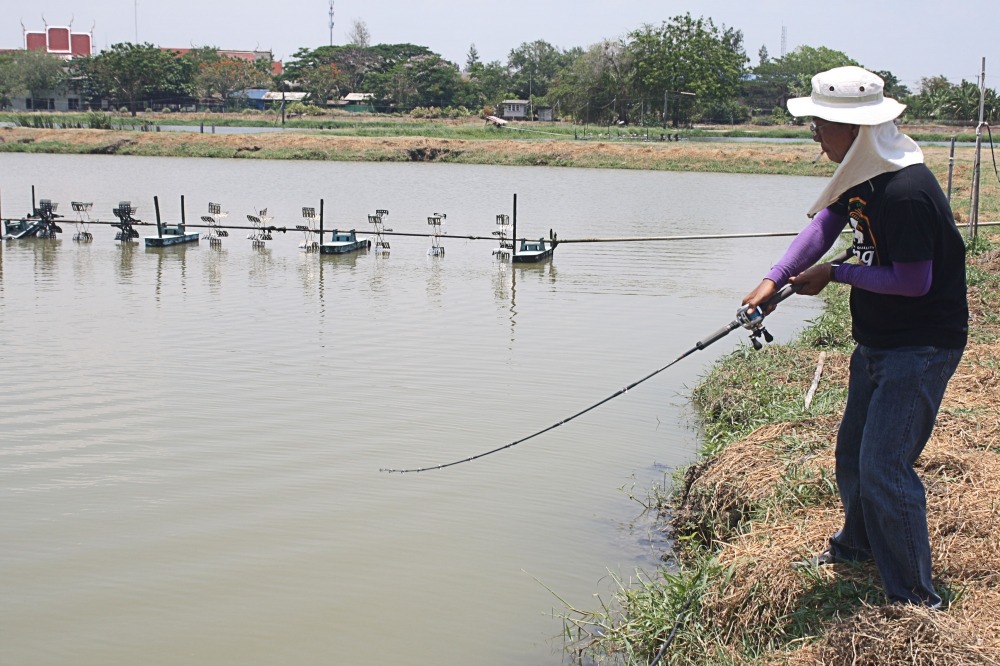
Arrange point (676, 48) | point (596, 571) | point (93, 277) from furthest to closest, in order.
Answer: point (676, 48)
point (93, 277)
point (596, 571)

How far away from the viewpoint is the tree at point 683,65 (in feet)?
263

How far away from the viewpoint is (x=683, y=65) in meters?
80.9

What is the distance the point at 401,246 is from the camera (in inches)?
851

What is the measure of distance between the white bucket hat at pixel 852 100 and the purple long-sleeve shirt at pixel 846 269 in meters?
0.44

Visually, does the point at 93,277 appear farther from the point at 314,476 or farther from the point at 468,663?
the point at 468,663

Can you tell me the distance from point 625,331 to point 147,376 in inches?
223

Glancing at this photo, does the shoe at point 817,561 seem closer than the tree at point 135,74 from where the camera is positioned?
Yes

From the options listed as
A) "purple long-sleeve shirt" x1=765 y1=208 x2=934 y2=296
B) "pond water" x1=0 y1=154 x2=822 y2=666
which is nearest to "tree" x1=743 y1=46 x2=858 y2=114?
"pond water" x1=0 y1=154 x2=822 y2=666

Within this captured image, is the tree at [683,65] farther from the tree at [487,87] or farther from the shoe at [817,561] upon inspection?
the shoe at [817,561]

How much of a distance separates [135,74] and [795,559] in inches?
3843

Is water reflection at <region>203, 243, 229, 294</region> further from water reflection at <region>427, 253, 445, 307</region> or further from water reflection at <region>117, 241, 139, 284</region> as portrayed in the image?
water reflection at <region>427, 253, 445, 307</region>

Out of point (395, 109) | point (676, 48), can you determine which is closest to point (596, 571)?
point (676, 48)

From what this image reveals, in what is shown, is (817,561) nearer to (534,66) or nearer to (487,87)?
(487,87)

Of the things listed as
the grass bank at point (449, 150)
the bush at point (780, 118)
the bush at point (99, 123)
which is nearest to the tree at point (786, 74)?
the bush at point (780, 118)
